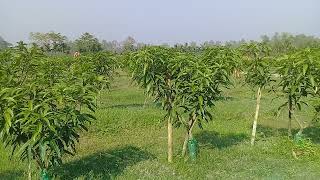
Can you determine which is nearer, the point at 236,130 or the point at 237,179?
the point at 237,179

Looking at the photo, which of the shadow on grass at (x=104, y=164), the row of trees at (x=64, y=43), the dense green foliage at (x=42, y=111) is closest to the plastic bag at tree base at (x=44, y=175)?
the dense green foliage at (x=42, y=111)

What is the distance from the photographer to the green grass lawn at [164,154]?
909 centimetres

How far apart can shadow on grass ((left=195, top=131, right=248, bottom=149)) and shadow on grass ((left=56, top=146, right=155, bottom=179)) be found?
2254 mm

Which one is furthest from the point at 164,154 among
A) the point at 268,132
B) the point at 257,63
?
the point at 268,132

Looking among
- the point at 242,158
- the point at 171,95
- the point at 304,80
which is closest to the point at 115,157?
the point at 171,95

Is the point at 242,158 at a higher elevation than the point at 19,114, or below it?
below

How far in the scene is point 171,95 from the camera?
10102 mm

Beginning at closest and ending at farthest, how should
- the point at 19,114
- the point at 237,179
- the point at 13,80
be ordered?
the point at 19,114, the point at 13,80, the point at 237,179

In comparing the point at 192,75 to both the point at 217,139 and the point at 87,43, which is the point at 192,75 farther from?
the point at 87,43

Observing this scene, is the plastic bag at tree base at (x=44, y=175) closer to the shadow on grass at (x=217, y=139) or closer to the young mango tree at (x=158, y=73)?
the young mango tree at (x=158, y=73)

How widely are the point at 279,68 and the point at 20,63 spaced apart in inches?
278

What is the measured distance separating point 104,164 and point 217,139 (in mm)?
4692

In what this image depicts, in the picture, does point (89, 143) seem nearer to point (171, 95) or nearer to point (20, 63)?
point (171, 95)

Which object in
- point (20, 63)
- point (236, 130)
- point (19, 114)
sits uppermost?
point (20, 63)
